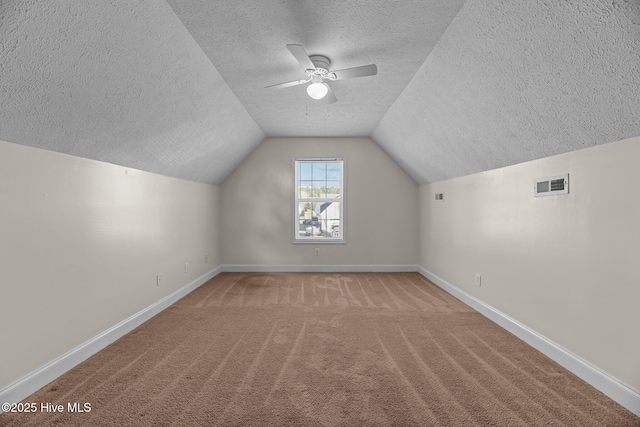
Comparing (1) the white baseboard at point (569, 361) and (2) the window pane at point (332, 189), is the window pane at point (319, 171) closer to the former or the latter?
(2) the window pane at point (332, 189)

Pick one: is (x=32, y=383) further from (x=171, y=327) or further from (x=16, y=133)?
(x=16, y=133)

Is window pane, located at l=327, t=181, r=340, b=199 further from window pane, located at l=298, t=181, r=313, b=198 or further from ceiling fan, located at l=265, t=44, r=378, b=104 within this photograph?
ceiling fan, located at l=265, t=44, r=378, b=104

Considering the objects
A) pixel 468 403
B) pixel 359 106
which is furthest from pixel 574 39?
pixel 359 106


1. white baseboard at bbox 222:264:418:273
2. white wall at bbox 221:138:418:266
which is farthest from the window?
white baseboard at bbox 222:264:418:273

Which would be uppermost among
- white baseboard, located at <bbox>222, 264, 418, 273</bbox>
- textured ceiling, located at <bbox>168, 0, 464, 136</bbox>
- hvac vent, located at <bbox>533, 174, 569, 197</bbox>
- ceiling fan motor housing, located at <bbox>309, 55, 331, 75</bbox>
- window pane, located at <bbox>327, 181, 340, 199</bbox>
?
textured ceiling, located at <bbox>168, 0, 464, 136</bbox>

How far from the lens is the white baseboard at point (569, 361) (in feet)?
5.44

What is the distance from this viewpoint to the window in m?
5.32

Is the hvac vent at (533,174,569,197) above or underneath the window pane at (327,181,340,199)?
underneath

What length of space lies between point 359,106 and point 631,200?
2647 millimetres

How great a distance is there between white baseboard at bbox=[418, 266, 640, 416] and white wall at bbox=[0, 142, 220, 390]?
3478 millimetres

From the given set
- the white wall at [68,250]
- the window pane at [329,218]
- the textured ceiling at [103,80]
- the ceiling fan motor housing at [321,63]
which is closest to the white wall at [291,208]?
the window pane at [329,218]

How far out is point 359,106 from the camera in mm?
3615

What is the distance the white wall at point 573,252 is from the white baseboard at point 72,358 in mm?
3478

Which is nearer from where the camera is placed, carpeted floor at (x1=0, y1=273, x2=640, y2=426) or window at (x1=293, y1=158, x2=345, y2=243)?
carpeted floor at (x1=0, y1=273, x2=640, y2=426)
